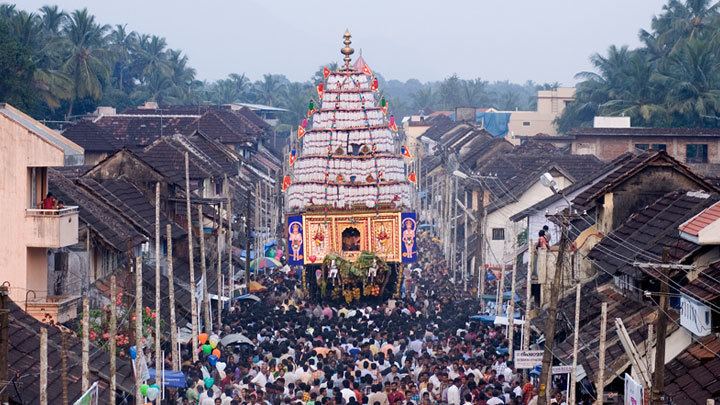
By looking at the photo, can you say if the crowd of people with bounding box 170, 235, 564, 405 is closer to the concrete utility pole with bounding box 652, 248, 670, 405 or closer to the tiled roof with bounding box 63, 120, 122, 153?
the concrete utility pole with bounding box 652, 248, 670, 405

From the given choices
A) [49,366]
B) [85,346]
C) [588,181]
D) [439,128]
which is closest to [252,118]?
[439,128]

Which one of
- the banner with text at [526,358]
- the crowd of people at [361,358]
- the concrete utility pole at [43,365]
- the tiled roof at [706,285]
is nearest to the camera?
the concrete utility pole at [43,365]

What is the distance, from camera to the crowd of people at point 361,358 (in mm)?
32281

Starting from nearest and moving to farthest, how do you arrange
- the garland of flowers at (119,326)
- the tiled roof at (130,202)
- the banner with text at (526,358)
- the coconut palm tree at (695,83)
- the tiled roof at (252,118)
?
the banner with text at (526,358) → the garland of flowers at (119,326) → the tiled roof at (130,202) → the coconut palm tree at (695,83) → the tiled roof at (252,118)

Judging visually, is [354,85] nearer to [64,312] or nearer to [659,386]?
[64,312]

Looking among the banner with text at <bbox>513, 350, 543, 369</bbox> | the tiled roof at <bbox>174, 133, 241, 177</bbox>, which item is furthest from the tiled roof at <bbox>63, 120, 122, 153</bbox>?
the banner with text at <bbox>513, 350, 543, 369</bbox>

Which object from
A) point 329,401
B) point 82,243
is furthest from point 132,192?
point 329,401

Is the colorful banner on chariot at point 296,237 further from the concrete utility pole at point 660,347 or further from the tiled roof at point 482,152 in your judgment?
the concrete utility pole at point 660,347

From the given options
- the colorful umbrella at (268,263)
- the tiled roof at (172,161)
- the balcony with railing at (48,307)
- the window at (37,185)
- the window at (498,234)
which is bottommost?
the colorful umbrella at (268,263)

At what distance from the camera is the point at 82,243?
37.0m

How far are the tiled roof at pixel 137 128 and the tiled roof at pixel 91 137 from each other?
5.19m

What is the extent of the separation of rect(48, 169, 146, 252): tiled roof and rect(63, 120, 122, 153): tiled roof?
2311cm

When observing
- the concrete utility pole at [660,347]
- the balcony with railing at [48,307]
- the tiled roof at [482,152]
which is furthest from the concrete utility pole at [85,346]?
the tiled roof at [482,152]

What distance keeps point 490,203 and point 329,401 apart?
113 ft
